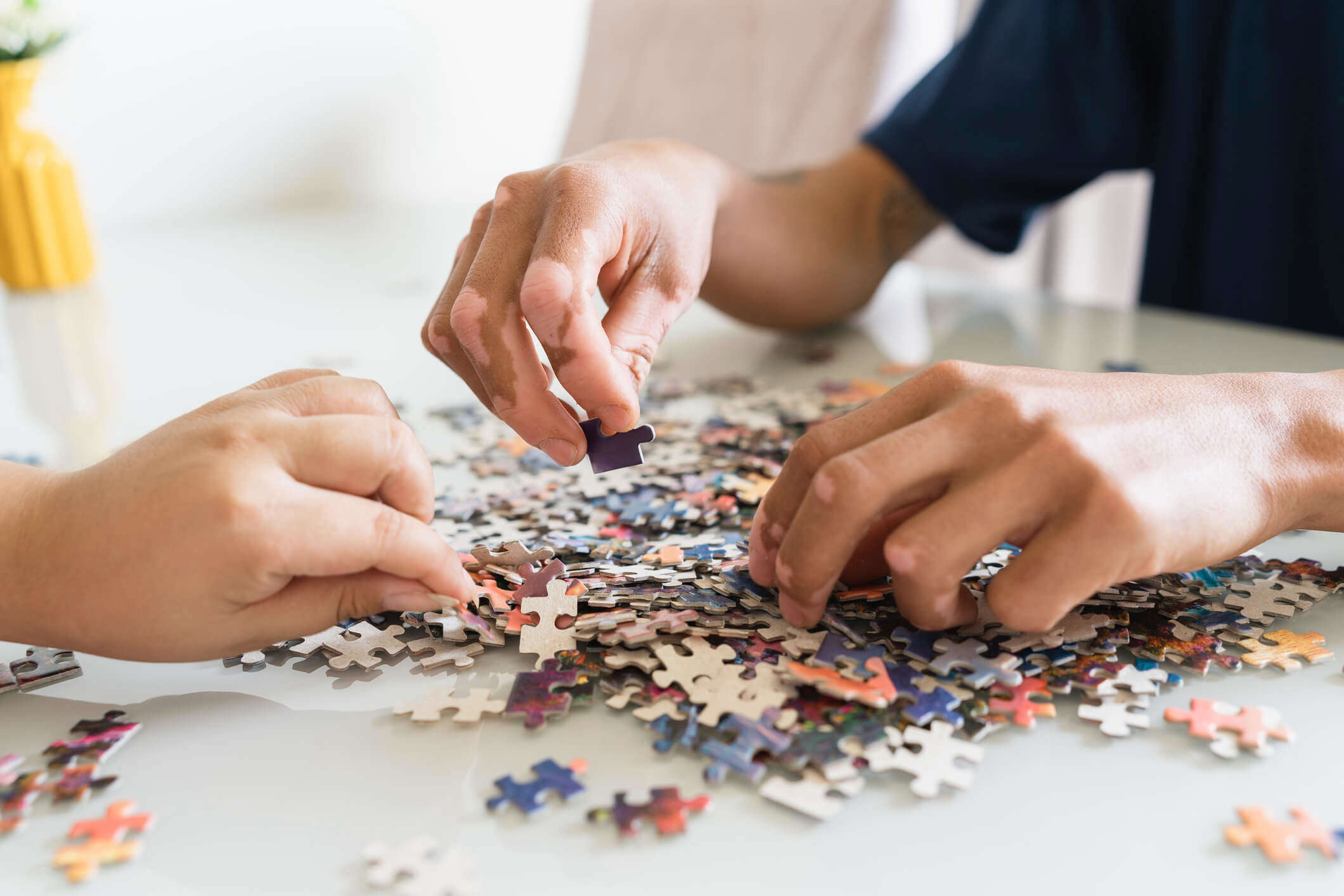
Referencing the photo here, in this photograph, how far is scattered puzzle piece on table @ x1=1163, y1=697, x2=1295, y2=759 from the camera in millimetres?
665

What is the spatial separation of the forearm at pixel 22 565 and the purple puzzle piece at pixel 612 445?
0.42 metres

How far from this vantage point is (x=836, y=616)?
2.59 feet

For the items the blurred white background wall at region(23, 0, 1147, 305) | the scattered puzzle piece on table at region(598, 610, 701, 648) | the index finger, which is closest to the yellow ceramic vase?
the blurred white background wall at region(23, 0, 1147, 305)

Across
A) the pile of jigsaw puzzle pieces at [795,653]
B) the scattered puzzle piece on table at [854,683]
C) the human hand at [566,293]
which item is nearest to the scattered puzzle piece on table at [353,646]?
the pile of jigsaw puzzle pieces at [795,653]

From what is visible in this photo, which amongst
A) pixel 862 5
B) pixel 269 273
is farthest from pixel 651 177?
pixel 862 5

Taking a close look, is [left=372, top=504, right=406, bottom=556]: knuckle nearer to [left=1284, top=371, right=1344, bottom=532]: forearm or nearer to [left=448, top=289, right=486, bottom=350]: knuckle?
[left=448, top=289, right=486, bottom=350]: knuckle

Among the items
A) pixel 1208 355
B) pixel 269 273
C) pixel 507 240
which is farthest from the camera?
pixel 269 273

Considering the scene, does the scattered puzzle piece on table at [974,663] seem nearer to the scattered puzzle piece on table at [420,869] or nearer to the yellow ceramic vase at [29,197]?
the scattered puzzle piece on table at [420,869]

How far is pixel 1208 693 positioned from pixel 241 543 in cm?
69

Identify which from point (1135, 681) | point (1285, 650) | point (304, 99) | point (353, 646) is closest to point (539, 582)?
point (353, 646)

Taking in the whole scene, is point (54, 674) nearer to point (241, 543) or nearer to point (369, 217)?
point (241, 543)

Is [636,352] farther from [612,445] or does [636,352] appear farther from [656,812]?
[656,812]

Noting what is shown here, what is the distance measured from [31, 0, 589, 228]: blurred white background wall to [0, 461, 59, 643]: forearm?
2.73m

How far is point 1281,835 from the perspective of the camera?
59cm
